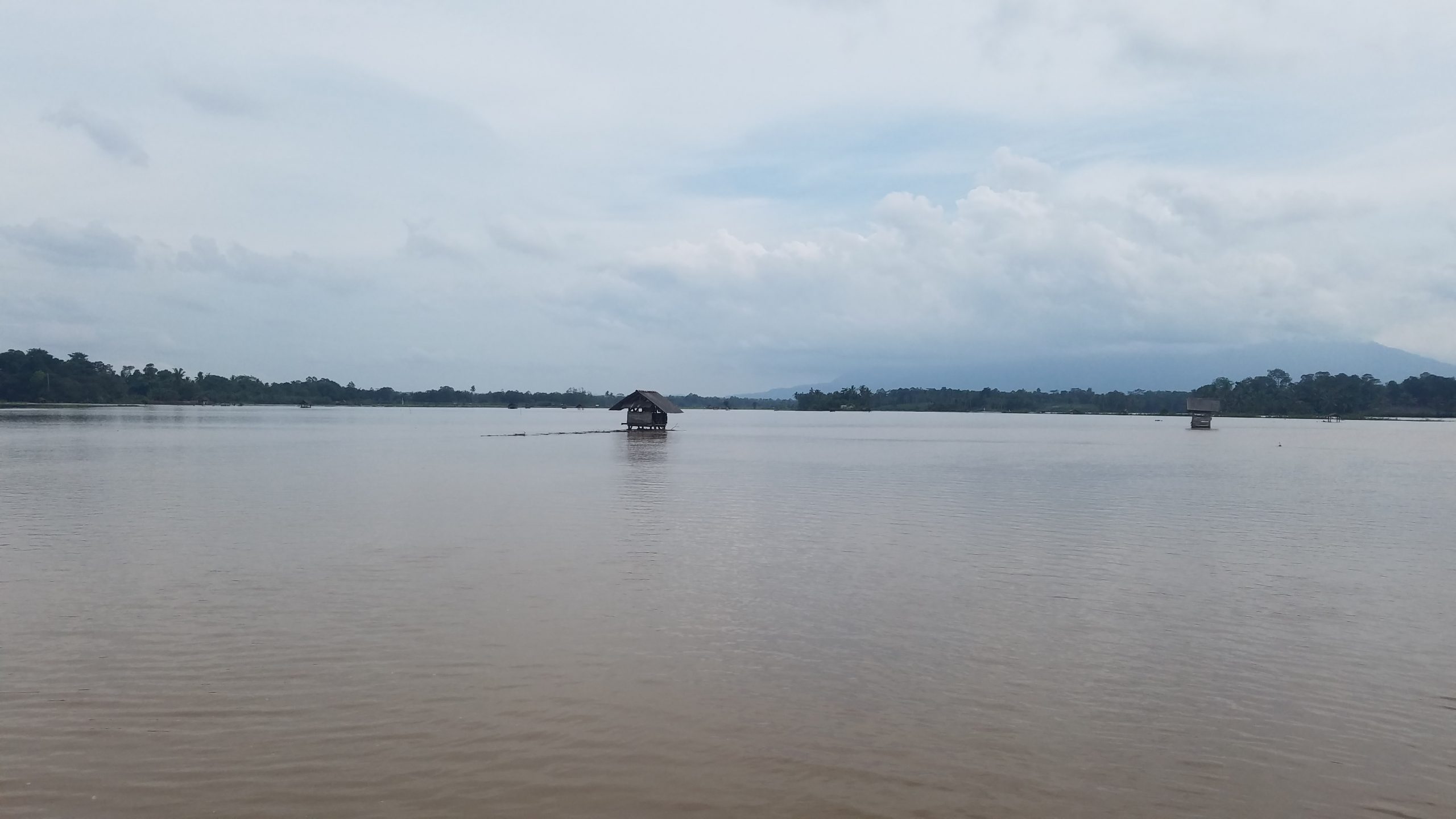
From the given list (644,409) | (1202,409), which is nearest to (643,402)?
(644,409)

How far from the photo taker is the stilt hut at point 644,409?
6781cm

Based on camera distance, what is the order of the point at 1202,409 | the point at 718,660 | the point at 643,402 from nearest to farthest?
the point at 718,660
the point at 643,402
the point at 1202,409

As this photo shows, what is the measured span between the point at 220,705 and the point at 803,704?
5144 mm

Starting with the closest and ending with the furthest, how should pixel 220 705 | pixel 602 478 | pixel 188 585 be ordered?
pixel 220 705
pixel 188 585
pixel 602 478

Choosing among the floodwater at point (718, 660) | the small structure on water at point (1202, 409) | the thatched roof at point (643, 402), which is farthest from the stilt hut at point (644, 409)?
the small structure on water at point (1202, 409)

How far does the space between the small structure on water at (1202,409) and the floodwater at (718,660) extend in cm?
6737

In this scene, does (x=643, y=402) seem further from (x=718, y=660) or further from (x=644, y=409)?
(x=718, y=660)

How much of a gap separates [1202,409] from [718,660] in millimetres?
88396

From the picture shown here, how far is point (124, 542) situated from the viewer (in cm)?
1666

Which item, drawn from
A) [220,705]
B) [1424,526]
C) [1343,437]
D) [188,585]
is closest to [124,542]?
[188,585]

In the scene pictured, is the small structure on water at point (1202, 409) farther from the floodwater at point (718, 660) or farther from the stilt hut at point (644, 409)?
the floodwater at point (718, 660)

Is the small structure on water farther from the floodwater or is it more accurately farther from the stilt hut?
the floodwater

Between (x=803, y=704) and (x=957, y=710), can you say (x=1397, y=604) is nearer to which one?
(x=957, y=710)

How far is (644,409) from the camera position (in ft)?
224
